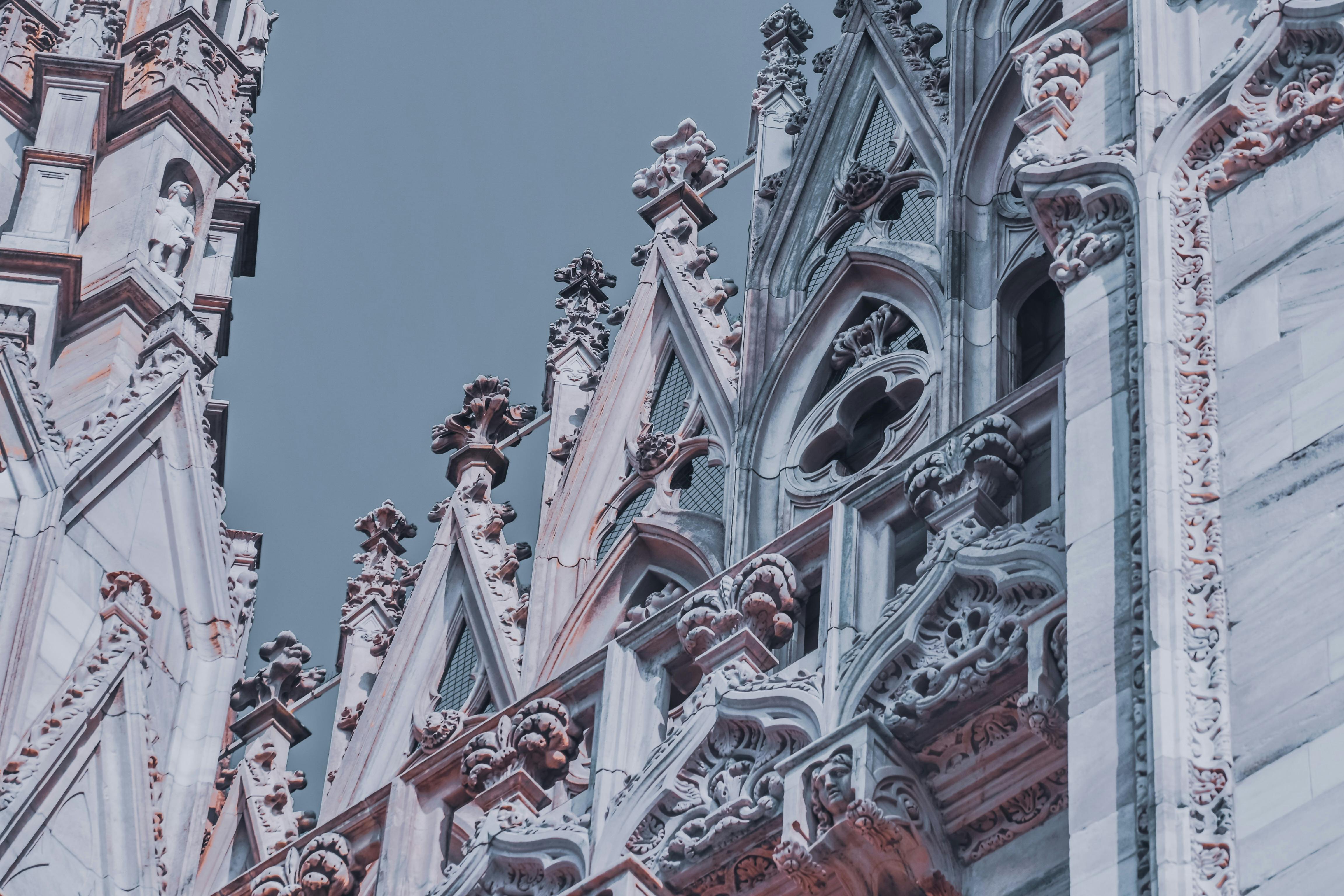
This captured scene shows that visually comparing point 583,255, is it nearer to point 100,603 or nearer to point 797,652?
point 100,603

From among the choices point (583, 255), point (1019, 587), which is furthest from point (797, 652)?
point (583, 255)

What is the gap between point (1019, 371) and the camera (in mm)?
13906

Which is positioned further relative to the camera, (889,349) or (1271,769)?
(889,349)

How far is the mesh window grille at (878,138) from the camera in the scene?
16109 millimetres

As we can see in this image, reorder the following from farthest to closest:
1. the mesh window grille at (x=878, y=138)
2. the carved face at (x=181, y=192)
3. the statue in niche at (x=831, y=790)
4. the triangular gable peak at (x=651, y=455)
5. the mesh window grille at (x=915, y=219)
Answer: the carved face at (x=181, y=192), the mesh window grille at (x=878, y=138), the mesh window grille at (x=915, y=219), the triangular gable peak at (x=651, y=455), the statue in niche at (x=831, y=790)

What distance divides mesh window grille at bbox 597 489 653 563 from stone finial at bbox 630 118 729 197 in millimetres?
2261

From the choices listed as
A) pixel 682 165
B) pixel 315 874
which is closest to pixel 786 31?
pixel 682 165

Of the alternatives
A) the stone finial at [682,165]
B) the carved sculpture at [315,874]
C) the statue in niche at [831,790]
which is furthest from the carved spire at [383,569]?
the statue in niche at [831,790]

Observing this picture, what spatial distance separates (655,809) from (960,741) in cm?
134

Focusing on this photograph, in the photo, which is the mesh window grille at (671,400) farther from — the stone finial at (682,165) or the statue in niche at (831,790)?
the statue in niche at (831,790)

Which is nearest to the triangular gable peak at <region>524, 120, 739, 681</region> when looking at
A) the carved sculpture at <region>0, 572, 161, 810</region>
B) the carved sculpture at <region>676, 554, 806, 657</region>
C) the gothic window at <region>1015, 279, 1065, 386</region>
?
the gothic window at <region>1015, 279, 1065, 386</region>

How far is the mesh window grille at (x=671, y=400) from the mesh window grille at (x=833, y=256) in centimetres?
85

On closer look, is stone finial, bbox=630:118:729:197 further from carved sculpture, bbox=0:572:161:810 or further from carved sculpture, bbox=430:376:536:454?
carved sculpture, bbox=0:572:161:810

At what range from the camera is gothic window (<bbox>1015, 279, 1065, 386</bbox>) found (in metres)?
13.8
